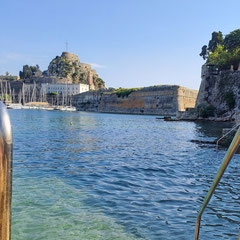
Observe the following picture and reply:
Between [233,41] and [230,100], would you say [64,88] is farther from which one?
[230,100]

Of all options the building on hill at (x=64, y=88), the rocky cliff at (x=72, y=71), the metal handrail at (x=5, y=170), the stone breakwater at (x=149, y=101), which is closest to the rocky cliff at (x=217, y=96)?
the stone breakwater at (x=149, y=101)

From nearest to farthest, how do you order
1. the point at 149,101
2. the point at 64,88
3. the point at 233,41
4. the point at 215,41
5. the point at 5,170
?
the point at 5,170 → the point at 233,41 → the point at 215,41 → the point at 149,101 → the point at 64,88

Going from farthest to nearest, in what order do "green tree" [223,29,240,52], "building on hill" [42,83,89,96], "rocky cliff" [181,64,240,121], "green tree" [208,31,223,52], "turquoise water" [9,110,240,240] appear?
"building on hill" [42,83,89,96], "green tree" [208,31,223,52], "green tree" [223,29,240,52], "rocky cliff" [181,64,240,121], "turquoise water" [9,110,240,240]

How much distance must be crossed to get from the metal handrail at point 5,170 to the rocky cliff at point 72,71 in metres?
119

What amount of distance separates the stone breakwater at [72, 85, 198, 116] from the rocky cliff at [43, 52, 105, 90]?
36.4m

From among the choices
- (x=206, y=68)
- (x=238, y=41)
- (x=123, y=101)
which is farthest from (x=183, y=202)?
(x=123, y=101)

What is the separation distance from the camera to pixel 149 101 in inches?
2795

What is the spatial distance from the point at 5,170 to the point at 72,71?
12618cm

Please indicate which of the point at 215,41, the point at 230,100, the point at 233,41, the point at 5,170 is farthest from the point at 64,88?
the point at 5,170

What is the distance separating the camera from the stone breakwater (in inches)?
2576

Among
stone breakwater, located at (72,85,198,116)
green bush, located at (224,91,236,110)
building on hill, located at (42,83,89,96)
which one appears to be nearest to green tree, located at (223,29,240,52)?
green bush, located at (224,91,236,110)

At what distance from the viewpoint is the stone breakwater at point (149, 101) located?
215 ft

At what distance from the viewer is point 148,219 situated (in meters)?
4.42

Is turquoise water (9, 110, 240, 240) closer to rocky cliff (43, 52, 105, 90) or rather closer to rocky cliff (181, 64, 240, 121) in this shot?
rocky cliff (181, 64, 240, 121)
